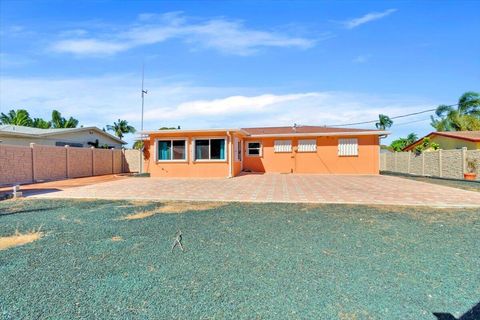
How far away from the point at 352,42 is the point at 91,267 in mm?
15806

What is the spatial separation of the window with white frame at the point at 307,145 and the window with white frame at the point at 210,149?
687 centimetres

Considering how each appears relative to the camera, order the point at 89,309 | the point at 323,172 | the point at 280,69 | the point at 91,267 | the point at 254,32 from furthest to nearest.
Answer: the point at 323,172 < the point at 280,69 < the point at 254,32 < the point at 91,267 < the point at 89,309

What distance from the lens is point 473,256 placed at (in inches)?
155

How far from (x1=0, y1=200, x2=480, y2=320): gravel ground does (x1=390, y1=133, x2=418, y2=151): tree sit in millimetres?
30397

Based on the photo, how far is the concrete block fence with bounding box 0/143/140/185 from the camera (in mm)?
13398

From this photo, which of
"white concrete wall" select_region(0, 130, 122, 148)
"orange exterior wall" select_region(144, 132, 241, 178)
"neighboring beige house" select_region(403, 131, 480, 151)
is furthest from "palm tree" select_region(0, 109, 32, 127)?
"neighboring beige house" select_region(403, 131, 480, 151)

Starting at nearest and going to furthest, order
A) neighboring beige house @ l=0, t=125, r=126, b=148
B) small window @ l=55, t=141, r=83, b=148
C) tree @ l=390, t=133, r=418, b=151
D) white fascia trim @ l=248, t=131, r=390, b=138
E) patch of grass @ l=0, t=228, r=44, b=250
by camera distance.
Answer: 1. patch of grass @ l=0, t=228, r=44, b=250
2. white fascia trim @ l=248, t=131, r=390, b=138
3. neighboring beige house @ l=0, t=125, r=126, b=148
4. small window @ l=55, t=141, r=83, b=148
5. tree @ l=390, t=133, r=418, b=151

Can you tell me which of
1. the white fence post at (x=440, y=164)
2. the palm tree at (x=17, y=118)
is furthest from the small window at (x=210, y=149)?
the palm tree at (x=17, y=118)

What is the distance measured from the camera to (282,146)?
2100 centimetres

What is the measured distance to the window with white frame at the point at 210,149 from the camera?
1694 cm

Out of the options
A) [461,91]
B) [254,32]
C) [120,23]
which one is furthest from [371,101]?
[120,23]

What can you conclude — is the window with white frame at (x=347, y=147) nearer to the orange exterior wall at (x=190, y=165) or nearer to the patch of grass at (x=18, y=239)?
the orange exterior wall at (x=190, y=165)

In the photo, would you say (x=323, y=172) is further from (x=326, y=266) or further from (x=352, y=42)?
(x=326, y=266)

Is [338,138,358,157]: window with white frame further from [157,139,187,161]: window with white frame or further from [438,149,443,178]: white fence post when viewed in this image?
[157,139,187,161]: window with white frame
